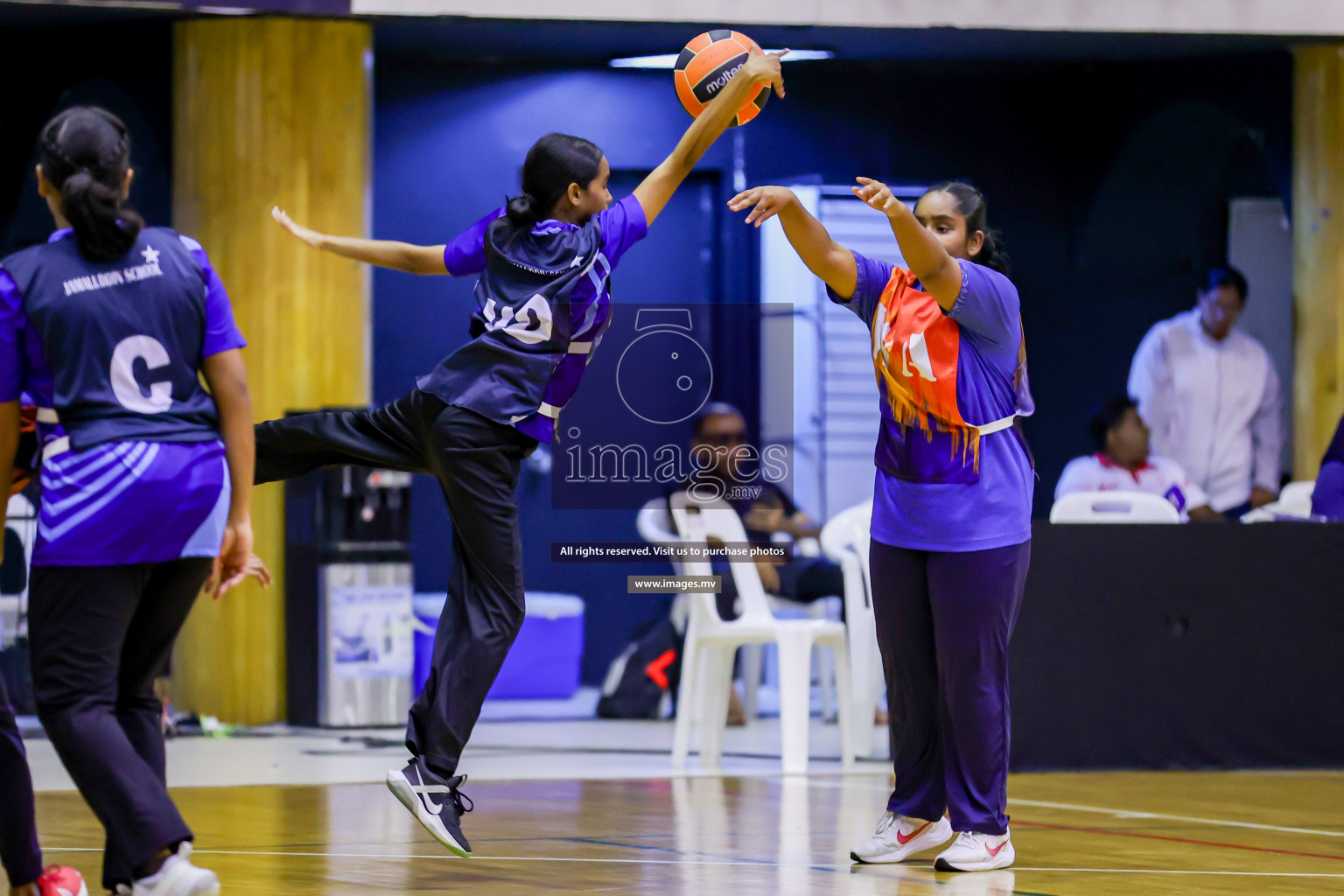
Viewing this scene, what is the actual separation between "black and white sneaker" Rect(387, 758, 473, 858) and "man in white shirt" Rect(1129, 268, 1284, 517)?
20.3ft

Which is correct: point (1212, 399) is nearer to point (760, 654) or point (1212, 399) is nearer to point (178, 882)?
point (760, 654)

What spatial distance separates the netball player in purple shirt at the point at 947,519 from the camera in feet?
12.7

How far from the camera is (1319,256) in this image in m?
8.69

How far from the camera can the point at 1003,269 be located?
4148 mm

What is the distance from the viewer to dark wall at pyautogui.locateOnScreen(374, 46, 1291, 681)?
9.67 m

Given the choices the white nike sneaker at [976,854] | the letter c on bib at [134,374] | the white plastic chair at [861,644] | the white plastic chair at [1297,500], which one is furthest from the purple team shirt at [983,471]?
the white plastic chair at [1297,500]

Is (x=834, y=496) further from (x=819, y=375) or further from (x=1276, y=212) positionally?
(x=1276, y=212)

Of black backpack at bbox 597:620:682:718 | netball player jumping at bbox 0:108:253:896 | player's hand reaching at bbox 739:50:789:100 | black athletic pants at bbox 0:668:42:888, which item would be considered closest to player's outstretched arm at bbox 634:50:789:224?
player's hand reaching at bbox 739:50:789:100

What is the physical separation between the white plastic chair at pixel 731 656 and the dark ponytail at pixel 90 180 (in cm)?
345

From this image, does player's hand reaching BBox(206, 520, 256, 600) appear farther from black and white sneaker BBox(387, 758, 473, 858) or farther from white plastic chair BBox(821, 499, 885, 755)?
white plastic chair BBox(821, 499, 885, 755)

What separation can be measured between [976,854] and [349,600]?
168 inches

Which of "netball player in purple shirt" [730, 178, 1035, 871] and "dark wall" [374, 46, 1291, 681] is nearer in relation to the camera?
"netball player in purple shirt" [730, 178, 1035, 871]

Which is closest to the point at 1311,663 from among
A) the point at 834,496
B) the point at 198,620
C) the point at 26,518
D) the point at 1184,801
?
the point at 1184,801

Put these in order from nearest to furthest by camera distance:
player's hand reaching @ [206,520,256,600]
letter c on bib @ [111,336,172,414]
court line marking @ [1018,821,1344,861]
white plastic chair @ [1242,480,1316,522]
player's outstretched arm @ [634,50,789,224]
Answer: letter c on bib @ [111,336,172,414] → player's hand reaching @ [206,520,256,600] → player's outstretched arm @ [634,50,789,224] → court line marking @ [1018,821,1344,861] → white plastic chair @ [1242,480,1316,522]
